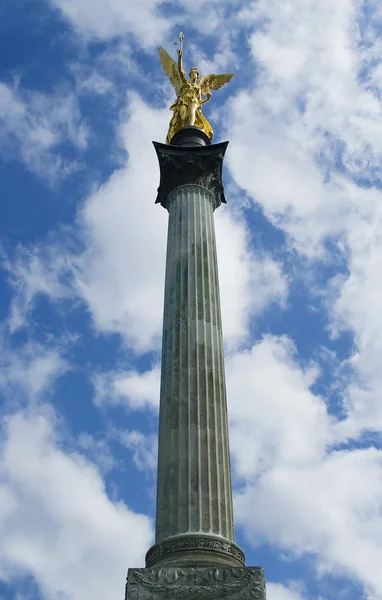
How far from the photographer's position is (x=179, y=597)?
58.0ft

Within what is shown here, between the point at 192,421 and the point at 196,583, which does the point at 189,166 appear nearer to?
the point at 192,421

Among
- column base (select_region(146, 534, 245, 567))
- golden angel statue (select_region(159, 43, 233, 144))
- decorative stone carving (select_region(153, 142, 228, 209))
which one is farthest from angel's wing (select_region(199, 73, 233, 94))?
column base (select_region(146, 534, 245, 567))

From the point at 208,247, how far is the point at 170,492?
10342mm

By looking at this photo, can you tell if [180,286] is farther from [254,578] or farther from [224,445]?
[254,578]

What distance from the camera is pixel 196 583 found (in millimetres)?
18000

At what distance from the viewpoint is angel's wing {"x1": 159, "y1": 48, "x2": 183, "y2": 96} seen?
3606cm

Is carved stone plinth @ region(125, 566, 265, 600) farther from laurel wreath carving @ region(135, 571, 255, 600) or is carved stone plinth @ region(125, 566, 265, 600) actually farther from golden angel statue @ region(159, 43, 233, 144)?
golden angel statue @ region(159, 43, 233, 144)

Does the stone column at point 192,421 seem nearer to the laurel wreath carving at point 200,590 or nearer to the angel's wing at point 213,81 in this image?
the laurel wreath carving at point 200,590

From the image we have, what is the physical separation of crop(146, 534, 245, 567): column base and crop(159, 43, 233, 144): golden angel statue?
19.8 m

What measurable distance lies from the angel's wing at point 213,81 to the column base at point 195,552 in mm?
24270

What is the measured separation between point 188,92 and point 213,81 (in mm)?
3004

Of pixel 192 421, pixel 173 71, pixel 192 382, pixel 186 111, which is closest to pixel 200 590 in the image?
pixel 192 421

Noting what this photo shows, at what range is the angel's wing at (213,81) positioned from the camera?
36.5m

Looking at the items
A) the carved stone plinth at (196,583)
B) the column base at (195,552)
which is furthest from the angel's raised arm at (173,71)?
the carved stone plinth at (196,583)
